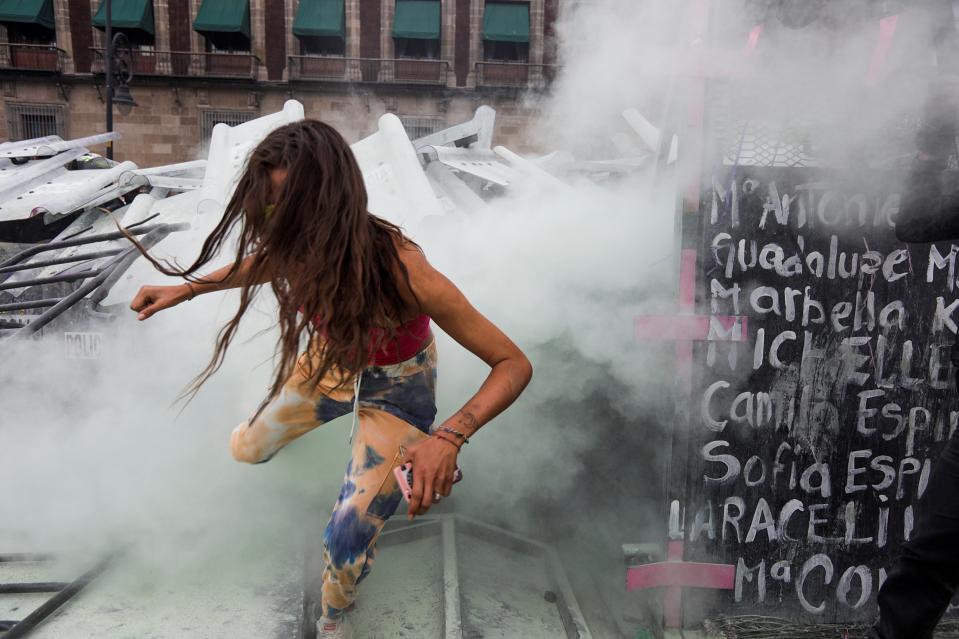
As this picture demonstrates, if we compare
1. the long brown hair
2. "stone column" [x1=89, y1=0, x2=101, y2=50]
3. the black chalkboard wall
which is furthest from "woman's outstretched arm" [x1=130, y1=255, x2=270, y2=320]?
"stone column" [x1=89, y1=0, x2=101, y2=50]

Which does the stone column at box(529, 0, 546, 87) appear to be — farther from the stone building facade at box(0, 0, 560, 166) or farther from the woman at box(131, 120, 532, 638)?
the woman at box(131, 120, 532, 638)

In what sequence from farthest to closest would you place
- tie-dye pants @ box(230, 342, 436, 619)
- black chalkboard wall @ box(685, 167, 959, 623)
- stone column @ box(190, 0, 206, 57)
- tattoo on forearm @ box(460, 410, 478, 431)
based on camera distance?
1. stone column @ box(190, 0, 206, 57)
2. black chalkboard wall @ box(685, 167, 959, 623)
3. tie-dye pants @ box(230, 342, 436, 619)
4. tattoo on forearm @ box(460, 410, 478, 431)

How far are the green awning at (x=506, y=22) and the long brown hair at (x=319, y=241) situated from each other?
19582 millimetres

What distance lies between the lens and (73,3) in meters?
20.1

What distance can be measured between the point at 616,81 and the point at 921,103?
2.16 meters

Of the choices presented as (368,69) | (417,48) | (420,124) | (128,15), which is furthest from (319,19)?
(128,15)

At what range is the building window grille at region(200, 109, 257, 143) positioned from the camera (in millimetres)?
20125

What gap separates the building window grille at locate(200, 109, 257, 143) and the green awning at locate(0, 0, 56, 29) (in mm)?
5067

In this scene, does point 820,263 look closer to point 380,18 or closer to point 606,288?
point 606,288

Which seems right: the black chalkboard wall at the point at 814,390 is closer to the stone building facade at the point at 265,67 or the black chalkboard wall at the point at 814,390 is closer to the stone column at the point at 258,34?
the stone building facade at the point at 265,67

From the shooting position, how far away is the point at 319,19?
64.7 ft

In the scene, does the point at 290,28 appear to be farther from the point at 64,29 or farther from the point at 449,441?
the point at 449,441

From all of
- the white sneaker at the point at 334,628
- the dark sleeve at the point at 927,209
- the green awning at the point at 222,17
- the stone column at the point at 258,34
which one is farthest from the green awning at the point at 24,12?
the dark sleeve at the point at 927,209

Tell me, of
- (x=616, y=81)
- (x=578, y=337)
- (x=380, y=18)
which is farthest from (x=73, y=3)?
(x=578, y=337)
